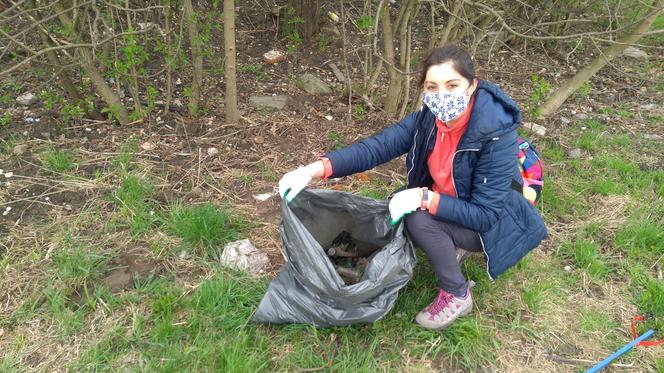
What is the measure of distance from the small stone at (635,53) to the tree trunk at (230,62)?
4.20 meters

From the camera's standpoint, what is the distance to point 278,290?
6.68 ft

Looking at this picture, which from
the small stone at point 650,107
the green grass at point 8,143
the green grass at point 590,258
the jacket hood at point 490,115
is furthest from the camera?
the small stone at point 650,107

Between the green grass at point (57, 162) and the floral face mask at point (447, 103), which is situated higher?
the floral face mask at point (447, 103)

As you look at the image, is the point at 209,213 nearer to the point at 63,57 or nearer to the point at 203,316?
the point at 203,316

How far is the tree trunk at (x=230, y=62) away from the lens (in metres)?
2.92

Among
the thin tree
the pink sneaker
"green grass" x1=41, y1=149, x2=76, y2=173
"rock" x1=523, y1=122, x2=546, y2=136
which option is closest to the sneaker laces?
the pink sneaker

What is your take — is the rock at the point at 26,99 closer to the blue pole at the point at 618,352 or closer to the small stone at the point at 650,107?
the blue pole at the point at 618,352

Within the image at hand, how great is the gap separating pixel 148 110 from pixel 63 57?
0.65 m

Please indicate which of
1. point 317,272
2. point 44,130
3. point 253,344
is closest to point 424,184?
point 317,272

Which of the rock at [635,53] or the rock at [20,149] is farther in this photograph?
the rock at [635,53]

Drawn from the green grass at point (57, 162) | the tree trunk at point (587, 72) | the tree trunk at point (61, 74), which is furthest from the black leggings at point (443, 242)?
the tree trunk at point (61, 74)

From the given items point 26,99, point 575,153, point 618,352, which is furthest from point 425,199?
point 26,99

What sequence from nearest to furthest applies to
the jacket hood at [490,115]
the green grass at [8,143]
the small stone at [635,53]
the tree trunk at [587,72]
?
the jacket hood at [490,115]
the green grass at [8,143]
the tree trunk at [587,72]
the small stone at [635,53]

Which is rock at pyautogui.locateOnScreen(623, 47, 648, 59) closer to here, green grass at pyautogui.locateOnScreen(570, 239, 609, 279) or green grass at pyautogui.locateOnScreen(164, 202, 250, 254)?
green grass at pyautogui.locateOnScreen(570, 239, 609, 279)
